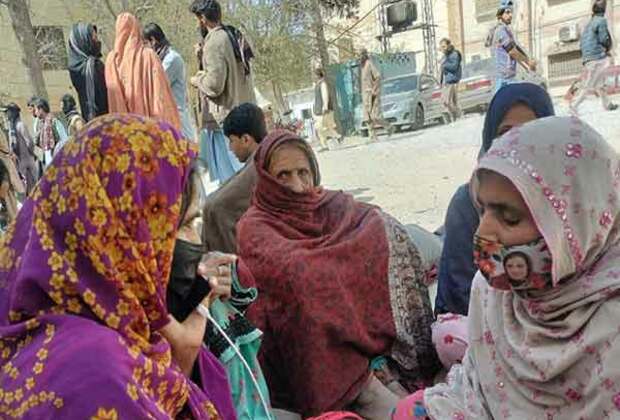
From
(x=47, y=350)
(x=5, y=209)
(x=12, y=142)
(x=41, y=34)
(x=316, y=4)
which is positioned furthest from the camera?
(x=41, y=34)

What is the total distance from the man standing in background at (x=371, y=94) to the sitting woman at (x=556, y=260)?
41.0 ft

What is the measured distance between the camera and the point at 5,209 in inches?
182

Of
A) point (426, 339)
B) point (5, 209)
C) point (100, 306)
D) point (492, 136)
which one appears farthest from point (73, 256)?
point (5, 209)

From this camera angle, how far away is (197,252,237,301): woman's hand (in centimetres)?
178

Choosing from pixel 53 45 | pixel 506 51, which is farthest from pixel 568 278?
pixel 53 45

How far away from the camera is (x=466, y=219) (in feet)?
8.29

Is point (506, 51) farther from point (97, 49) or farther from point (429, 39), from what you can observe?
point (429, 39)

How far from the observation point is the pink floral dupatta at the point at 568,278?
1439mm

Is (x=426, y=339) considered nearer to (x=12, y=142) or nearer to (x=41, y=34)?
(x=12, y=142)

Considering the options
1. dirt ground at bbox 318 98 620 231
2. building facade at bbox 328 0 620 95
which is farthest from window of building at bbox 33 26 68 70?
dirt ground at bbox 318 98 620 231

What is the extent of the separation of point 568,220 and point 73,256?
3.65ft

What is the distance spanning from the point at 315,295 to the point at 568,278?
45.0 inches

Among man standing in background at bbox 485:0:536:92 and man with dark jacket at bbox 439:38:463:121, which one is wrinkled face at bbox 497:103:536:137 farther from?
man with dark jacket at bbox 439:38:463:121

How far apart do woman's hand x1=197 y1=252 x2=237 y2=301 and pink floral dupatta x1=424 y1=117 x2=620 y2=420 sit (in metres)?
0.81
